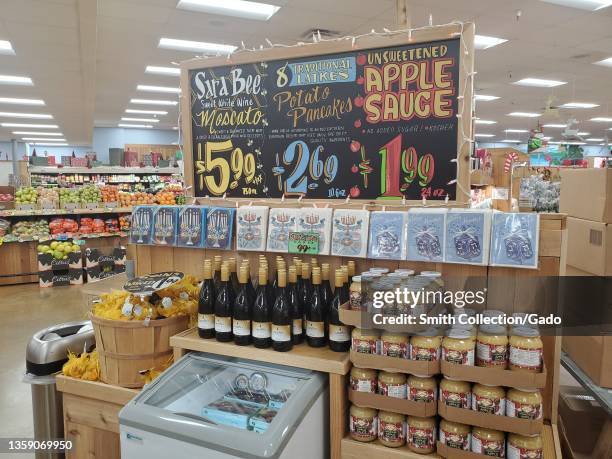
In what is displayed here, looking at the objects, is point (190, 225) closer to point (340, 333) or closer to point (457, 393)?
point (340, 333)

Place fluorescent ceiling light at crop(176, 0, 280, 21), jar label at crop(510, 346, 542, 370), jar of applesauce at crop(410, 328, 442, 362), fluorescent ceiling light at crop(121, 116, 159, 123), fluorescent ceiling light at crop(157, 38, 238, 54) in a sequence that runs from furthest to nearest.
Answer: fluorescent ceiling light at crop(121, 116, 159, 123) → fluorescent ceiling light at crop(157, 38, 238, 54) → fluorescent ceiling light at crop(176, 0, 280, 21) → jar of applesauce at crop(410, 328, 442, 362) → jar label at crop(510, 346, 542, 370)

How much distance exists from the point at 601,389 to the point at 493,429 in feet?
2.15

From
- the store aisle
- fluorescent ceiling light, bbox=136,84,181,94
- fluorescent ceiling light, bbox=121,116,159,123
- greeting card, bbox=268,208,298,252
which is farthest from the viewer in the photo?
fluorescent ceiling light, bbox=121,116,159,123

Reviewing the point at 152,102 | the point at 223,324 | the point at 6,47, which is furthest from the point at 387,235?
the point at 152,102

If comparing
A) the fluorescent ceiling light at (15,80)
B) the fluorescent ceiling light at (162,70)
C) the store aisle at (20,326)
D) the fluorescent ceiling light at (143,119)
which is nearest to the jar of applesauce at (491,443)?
the store aisle at (20,326)

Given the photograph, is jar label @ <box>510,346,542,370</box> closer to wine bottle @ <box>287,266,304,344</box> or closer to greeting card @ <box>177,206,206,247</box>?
wine bottle @ <box>287,266,304,344</box>

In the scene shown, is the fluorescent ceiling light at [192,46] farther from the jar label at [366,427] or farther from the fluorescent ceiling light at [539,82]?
the jar label at [366,427]

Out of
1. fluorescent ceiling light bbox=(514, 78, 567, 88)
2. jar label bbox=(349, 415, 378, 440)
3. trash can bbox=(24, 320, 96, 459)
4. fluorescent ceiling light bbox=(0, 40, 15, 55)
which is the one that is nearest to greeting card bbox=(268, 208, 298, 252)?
jar label bbox=(349, 415, 378, 440)

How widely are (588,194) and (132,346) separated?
6.72 ft

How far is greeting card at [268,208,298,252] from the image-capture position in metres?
1.96

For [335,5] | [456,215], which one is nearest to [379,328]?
[456,215]

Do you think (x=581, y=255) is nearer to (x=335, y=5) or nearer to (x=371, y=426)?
(x=371, y=426)

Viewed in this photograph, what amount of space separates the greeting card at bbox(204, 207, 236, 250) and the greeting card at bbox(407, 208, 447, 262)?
82 centimetres

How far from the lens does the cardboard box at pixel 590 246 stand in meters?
1.79
